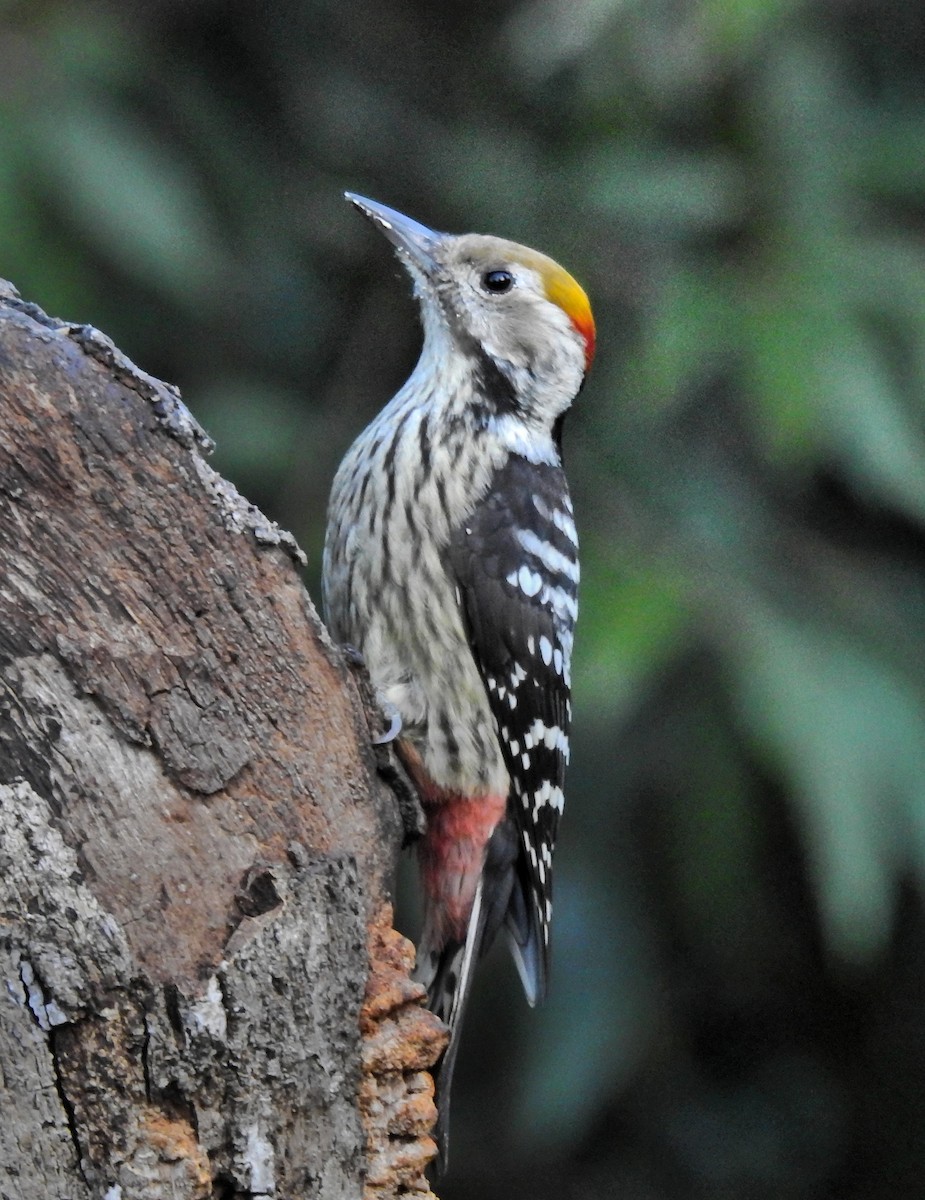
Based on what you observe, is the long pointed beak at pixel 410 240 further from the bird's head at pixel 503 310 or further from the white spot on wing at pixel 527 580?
the white spot on wing at pixel 527 580

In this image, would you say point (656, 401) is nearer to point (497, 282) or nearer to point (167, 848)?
point (497, 282)

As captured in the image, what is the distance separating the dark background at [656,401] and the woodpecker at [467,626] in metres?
0.21

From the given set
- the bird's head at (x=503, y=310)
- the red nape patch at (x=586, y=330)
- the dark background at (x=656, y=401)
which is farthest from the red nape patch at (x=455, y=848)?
the red nape patch at (x=586, y=330)

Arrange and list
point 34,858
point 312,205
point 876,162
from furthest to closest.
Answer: point 312,205
point 876,162
point 34,858

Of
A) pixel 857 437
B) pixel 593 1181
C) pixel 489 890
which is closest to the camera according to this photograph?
pixel 489 890

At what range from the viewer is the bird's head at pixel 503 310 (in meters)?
3.06

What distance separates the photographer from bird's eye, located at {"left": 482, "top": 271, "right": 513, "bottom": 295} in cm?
308

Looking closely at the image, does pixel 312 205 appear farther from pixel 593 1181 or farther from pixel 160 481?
pixel 593 1181

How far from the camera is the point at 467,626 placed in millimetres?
2758

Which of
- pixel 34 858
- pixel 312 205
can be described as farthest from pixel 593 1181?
pixel 34 858

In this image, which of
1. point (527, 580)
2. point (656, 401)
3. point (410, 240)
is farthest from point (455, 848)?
point (410, 240)

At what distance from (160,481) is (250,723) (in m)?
0.31

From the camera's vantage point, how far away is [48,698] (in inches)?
71.0

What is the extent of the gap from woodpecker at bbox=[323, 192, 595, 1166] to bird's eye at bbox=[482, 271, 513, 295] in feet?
0.33
